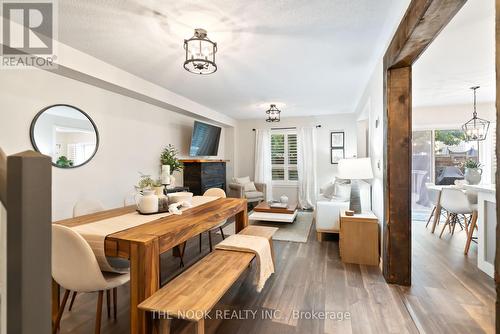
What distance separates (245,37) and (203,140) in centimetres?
314

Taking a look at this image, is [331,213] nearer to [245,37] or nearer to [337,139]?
[245,37]

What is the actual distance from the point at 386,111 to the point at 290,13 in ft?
4.21

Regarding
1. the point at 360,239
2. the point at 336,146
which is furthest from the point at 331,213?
the point at 336,146

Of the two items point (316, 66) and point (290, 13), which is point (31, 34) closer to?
point (290, 13)

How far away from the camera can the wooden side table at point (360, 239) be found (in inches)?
109

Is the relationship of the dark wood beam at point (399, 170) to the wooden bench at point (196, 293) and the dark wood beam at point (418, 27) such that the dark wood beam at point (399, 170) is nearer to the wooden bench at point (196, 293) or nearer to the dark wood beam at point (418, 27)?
the dark wood beam at point (418, 27)

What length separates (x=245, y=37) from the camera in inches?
90.7

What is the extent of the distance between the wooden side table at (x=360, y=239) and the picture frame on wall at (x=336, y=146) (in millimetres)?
3415

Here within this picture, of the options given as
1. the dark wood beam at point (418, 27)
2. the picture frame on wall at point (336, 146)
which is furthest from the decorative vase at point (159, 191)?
the picture frame on wall at point (336, 146)

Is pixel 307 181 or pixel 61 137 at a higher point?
pixel 61 137

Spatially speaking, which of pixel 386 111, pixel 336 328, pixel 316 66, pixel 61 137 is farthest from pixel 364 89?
pixel 61 137

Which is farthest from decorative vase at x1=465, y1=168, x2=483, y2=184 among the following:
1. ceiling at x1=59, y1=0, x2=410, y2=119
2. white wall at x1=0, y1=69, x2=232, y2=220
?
white wall at x1=0, y1=69, x2=232, y2=220

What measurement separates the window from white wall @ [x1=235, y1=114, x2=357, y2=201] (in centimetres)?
22

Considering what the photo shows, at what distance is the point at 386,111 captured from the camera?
2.30 metres
